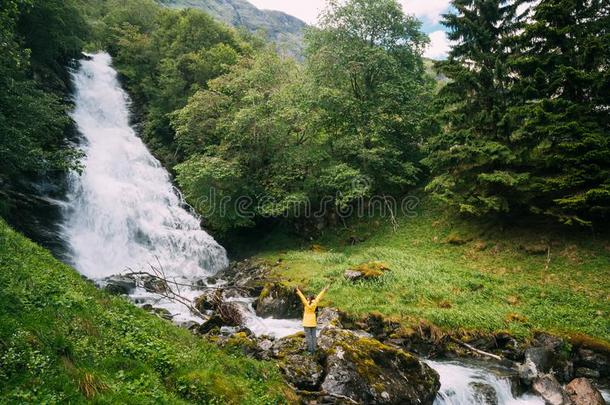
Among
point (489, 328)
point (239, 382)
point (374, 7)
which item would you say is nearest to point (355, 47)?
point (374, 7)

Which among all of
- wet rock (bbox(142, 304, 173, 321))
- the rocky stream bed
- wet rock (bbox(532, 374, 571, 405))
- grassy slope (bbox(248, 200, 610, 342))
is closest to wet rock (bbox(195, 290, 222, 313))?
the rocky stream bed

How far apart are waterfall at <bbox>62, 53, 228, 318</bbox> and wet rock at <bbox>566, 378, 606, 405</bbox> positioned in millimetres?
13626

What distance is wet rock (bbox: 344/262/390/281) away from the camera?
745 inches

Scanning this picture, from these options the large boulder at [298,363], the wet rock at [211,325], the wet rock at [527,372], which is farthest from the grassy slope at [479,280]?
the large boulder at [298,363]

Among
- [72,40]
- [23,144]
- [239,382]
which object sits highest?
[72,40]

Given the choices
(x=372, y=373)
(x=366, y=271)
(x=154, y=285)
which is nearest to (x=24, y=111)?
(x=154, y=285)

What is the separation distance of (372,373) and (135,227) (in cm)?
1920

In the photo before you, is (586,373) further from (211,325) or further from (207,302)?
(207,302)

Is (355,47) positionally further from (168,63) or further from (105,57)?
(105,57)

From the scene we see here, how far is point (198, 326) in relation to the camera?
14.4m

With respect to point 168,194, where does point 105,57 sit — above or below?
above

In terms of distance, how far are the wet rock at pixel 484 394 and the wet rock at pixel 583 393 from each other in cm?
232

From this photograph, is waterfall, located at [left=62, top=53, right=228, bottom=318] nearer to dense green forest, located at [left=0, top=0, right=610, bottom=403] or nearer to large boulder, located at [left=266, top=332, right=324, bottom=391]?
dense green forest, located at [left=0, top=0, right=610, bottom=403]

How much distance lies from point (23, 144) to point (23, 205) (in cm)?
609
